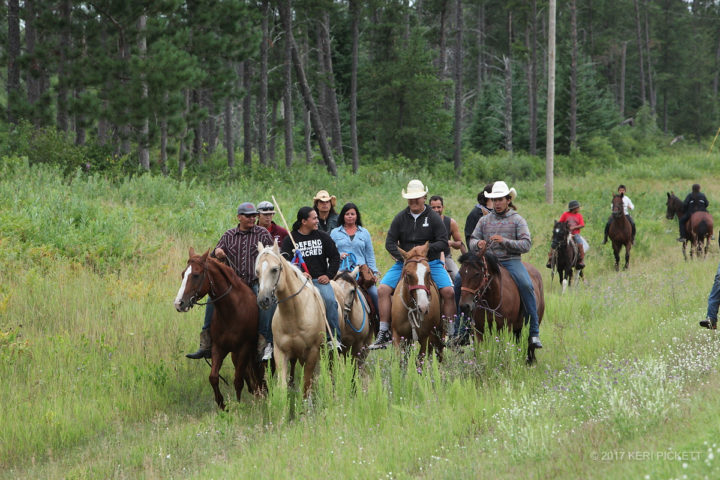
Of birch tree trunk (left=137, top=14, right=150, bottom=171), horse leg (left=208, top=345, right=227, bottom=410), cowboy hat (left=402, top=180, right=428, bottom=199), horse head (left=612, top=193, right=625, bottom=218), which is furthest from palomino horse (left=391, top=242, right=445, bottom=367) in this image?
birch tree trunk (left=137, top=14, right=150, bottom=171)

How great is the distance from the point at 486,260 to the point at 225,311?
343 centimetres

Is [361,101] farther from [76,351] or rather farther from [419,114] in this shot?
[76,351]

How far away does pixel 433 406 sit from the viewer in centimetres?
742

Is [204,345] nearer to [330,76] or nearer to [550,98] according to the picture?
[550,98]

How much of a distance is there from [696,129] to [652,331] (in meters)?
67.6

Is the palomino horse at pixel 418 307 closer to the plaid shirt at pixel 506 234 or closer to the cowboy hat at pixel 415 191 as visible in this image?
the plaid shirt at pixel 506 234

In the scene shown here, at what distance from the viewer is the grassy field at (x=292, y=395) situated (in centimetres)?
579

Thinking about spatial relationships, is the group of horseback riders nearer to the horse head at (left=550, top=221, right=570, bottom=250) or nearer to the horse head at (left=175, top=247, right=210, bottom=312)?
the horse head at (left=175, top=247, right=210, bottom=312)

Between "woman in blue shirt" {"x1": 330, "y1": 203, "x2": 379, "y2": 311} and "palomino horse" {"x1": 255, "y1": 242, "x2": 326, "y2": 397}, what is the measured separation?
1.37m

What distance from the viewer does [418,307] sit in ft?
28.8

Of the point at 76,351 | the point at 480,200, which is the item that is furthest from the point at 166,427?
the point at 480,200

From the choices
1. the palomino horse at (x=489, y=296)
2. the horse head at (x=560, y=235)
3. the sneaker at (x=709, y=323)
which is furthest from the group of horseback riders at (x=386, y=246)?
the horse head at (x=560, y=235)

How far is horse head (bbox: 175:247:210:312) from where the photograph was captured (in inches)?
324

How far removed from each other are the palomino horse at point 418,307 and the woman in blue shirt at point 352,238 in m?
0.90
